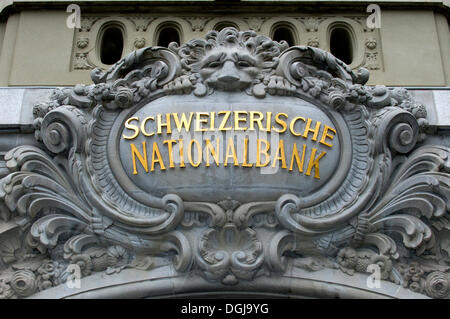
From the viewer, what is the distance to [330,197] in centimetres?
872

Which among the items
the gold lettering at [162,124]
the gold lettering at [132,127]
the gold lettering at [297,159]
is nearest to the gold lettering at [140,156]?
the gold lettering at [132,127]

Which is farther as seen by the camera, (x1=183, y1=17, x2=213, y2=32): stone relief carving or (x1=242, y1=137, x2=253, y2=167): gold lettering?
(x1=183, y1=17, x2=213, y2=32): stone relief carving

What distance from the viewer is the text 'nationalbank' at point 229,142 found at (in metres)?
8.70

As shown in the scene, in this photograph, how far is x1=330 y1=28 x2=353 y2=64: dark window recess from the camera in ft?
39.2

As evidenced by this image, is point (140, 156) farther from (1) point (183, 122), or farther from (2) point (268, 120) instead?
(2) point (268, 120)

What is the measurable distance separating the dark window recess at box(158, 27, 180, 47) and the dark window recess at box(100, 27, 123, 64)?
69 cm

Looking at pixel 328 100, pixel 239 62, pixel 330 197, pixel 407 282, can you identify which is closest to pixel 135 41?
pixel 239 62

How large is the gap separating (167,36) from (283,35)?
1.98 meters

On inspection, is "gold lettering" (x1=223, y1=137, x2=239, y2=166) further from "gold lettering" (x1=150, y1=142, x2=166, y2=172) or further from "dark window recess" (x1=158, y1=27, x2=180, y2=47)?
"dark window recess" (x1=158, y1=27, x2=180, y2=47)

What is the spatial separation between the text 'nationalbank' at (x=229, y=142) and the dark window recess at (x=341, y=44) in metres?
3.37

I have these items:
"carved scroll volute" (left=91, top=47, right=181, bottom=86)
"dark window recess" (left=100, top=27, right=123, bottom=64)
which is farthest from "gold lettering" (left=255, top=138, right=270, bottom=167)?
"dark window recess" (left=100, top=27, right=123, bottom=64)

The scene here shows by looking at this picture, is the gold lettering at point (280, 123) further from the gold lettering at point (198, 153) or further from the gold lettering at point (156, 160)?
the gold lettering at point (156, 160)

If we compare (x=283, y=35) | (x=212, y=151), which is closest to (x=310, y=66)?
(x=212, y=151)

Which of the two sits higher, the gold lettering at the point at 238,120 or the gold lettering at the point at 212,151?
the gold lettering at the point at 238,120
